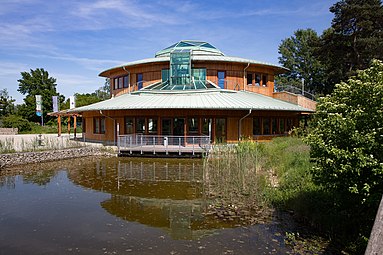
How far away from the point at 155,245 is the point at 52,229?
279 cm

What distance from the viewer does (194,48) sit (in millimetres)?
28656

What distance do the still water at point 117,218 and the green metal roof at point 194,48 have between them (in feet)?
57.4

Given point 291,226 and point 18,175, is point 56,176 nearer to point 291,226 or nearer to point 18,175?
point 18,175

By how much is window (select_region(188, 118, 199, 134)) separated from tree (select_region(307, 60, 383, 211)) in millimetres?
14935

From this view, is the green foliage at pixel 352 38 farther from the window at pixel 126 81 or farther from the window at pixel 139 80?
the window at pixel 126 81

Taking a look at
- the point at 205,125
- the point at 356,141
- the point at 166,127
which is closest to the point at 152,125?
the point at 166,127

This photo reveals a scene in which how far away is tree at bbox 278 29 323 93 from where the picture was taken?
53900mm

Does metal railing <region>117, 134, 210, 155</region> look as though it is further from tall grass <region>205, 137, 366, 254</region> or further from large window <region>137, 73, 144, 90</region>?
large window <region>137, 73, 144, 90</region>

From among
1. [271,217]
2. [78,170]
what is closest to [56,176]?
[78,170]

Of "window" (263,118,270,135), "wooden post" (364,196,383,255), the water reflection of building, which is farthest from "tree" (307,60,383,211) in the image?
"window" (263,118,270,135)

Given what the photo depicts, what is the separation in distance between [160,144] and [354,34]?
939 inches

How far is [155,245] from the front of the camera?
20.9ft

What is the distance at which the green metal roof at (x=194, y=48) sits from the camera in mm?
28587

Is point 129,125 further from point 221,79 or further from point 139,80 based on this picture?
point 221,79
